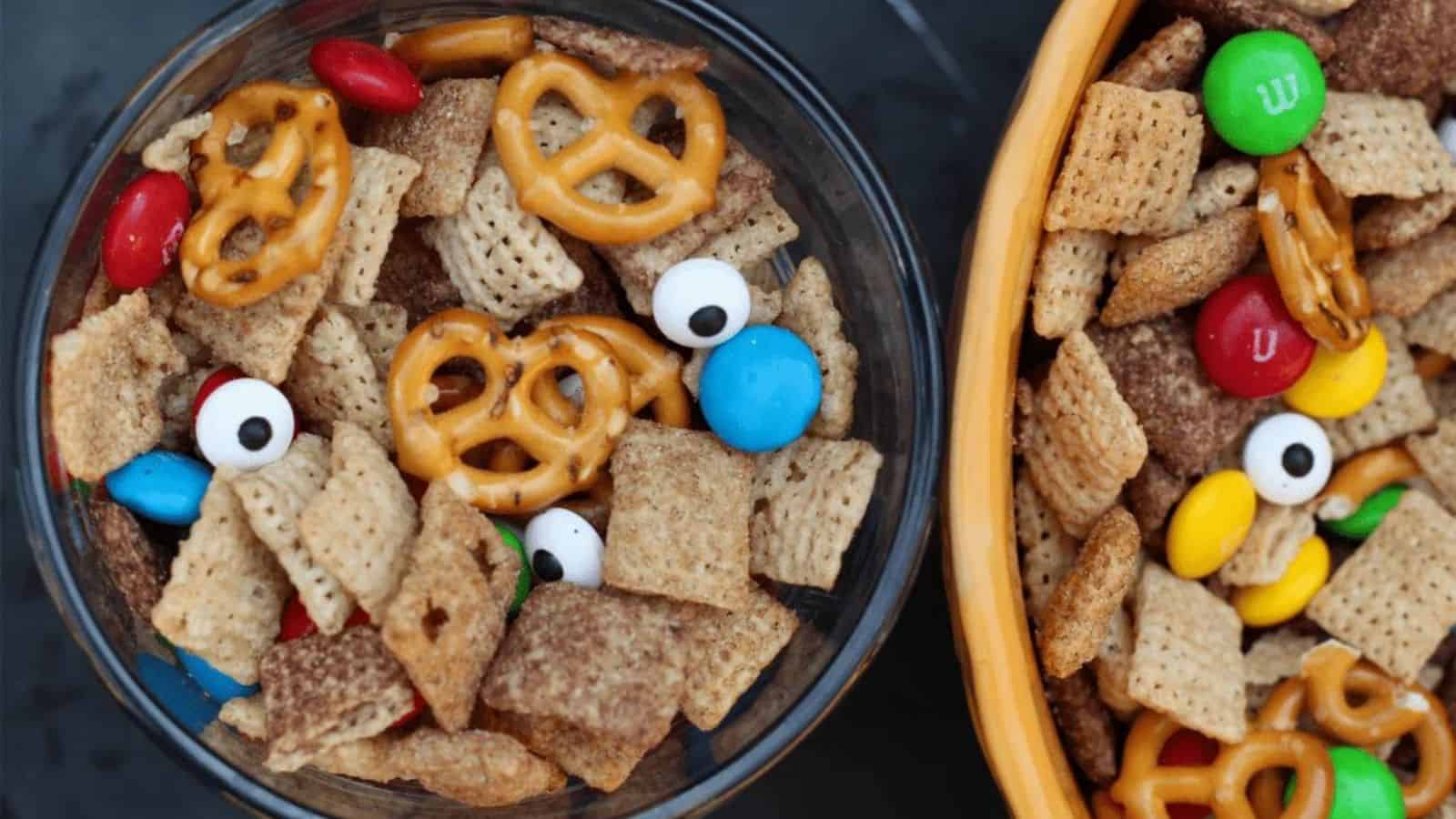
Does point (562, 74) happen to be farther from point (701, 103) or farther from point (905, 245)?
point (905, 245)

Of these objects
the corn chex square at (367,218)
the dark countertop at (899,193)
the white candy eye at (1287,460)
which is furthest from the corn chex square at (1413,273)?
the corn chex square at (367,218)

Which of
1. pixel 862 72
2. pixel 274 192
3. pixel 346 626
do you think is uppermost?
pixel 274 192

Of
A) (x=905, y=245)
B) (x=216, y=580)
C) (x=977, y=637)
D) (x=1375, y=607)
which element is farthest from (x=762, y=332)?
(x=1375, y=607)

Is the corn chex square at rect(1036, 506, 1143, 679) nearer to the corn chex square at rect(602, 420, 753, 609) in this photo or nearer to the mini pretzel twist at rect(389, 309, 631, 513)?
the corn chex square at rect(602, 420, 753, 609)

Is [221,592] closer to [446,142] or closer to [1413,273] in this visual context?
[446,142]

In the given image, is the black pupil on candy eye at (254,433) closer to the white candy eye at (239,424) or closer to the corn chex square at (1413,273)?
the white candy eye at (239,424)

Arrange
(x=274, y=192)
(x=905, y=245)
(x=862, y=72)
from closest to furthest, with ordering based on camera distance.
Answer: (x=274, y=192) → (x=905, y=245) → (x=862, y=72)
